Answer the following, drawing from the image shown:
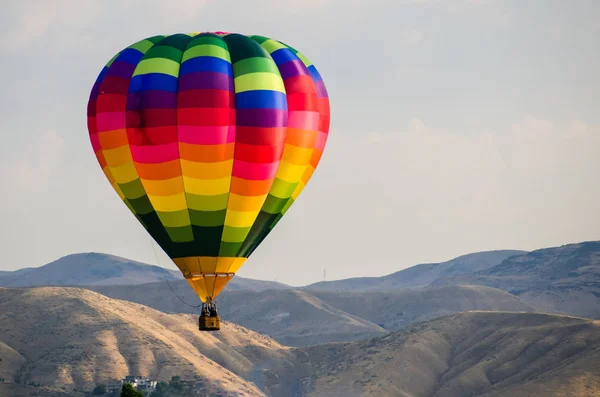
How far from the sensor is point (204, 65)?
58.3 metres

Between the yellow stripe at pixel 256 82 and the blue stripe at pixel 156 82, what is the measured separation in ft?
10.5

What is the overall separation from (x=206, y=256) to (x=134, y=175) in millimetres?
5603

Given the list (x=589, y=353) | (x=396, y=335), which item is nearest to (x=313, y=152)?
(x=589, y=353)

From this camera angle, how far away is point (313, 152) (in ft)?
207

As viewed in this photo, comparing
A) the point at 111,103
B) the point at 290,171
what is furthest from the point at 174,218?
the point at 290,171

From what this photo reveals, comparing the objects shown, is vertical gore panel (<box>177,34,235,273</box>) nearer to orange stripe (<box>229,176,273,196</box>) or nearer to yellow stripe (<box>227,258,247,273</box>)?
orange stripe (<box>229,176,273,196</box>)

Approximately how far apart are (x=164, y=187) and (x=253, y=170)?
4.53 meters

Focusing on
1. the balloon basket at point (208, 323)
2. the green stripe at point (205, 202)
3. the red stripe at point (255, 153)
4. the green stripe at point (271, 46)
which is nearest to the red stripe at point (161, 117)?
the red stripe at point (255, 153)

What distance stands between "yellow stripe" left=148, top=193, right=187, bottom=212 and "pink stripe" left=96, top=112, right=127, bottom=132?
3.99 meters

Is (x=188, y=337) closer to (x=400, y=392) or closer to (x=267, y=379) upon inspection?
(x=267, y=379)

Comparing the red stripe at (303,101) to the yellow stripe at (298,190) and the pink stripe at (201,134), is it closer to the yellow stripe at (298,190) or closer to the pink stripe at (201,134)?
the yellow stripe at (298,190)

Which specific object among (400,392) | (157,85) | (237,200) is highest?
(157,85)

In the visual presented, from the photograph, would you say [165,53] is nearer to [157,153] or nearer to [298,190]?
[157,153]

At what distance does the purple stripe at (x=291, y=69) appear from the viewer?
201ft
